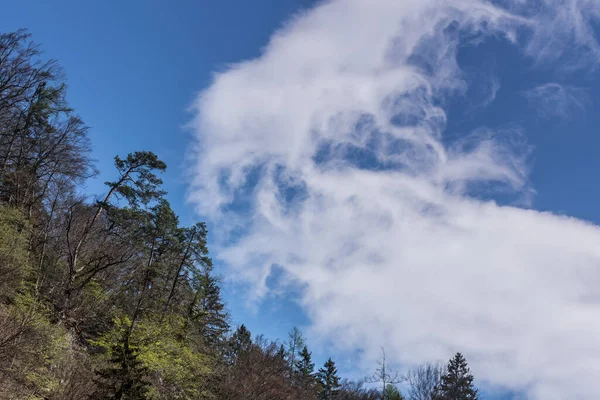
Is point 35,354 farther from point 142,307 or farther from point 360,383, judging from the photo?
point 360,383

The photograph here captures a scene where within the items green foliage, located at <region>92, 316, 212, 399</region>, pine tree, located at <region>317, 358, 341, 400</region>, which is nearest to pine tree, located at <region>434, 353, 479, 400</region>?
pine tree, located at <region>317, 358, 341, 400</region>

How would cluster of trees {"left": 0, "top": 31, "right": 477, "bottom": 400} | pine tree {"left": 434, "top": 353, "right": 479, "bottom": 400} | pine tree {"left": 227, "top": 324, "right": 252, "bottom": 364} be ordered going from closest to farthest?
cluster of trees {"left": 0, "top": 31, "right": 477, "bottom": 400} < pine tree {"left": 227, "top": 324, "right": 252, "bottom": 364} < pine tree {"left": 434, "top": 353, "right": 479, "bottom": 400}

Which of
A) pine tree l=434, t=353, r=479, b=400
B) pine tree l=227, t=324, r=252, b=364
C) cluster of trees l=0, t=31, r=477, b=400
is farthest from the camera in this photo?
pine tree l=434, t=353, r=479, b=400

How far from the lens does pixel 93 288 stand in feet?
82.8

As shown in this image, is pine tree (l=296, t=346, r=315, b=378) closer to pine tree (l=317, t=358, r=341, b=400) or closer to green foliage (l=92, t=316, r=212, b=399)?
pine tree (l=317, t=358, r=341, b=400)

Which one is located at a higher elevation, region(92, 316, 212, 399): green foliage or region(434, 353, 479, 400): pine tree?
region(434, 353, 479, 400): pine tree

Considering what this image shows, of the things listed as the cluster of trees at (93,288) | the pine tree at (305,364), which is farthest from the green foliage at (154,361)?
the pine tree at (305,364)

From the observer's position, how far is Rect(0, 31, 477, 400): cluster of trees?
1633 centimetres

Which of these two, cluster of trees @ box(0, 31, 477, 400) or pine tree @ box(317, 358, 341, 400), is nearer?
cluster of trees @ box(0, 31, 477, 400)

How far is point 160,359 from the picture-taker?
21.0 meters

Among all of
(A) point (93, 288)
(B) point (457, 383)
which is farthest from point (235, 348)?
(B) point (457, 383)

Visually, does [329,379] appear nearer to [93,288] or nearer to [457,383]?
[457,383]

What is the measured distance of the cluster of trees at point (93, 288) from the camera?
1633cm

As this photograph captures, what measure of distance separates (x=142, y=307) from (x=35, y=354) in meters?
11.9
